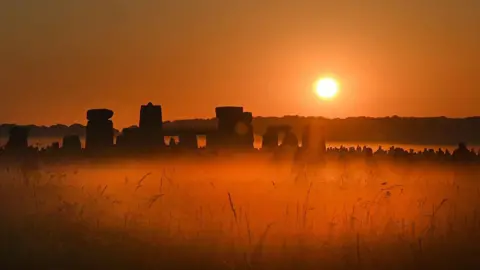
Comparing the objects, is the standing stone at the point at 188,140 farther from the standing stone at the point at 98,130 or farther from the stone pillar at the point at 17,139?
the stone pillar at the point at 17,139

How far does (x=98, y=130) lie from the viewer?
1329 inches

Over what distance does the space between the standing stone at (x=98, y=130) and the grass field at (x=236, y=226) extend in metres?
15.2

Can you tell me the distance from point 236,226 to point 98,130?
23.1 metres

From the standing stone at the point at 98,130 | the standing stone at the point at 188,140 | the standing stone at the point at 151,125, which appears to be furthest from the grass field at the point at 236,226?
the standing stone at the point at 188,140

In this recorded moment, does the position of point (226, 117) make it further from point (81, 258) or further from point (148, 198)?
point (81, 258)

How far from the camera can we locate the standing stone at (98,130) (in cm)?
3353

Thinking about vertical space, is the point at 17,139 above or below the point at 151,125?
below

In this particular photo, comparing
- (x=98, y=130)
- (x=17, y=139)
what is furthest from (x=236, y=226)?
(x=98, y=130)

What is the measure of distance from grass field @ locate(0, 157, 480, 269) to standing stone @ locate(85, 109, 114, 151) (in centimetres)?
1524

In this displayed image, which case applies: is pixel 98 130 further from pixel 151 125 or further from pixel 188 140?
pixel 188 140

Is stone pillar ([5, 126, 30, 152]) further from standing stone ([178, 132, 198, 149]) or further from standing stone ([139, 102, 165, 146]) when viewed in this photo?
standing stone ([178, 132, 198, 149])

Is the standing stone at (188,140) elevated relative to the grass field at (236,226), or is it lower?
elevated

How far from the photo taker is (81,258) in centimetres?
956

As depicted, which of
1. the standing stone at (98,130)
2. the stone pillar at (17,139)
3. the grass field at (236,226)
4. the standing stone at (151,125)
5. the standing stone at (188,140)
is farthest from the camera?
the standing stone at (188,140)
